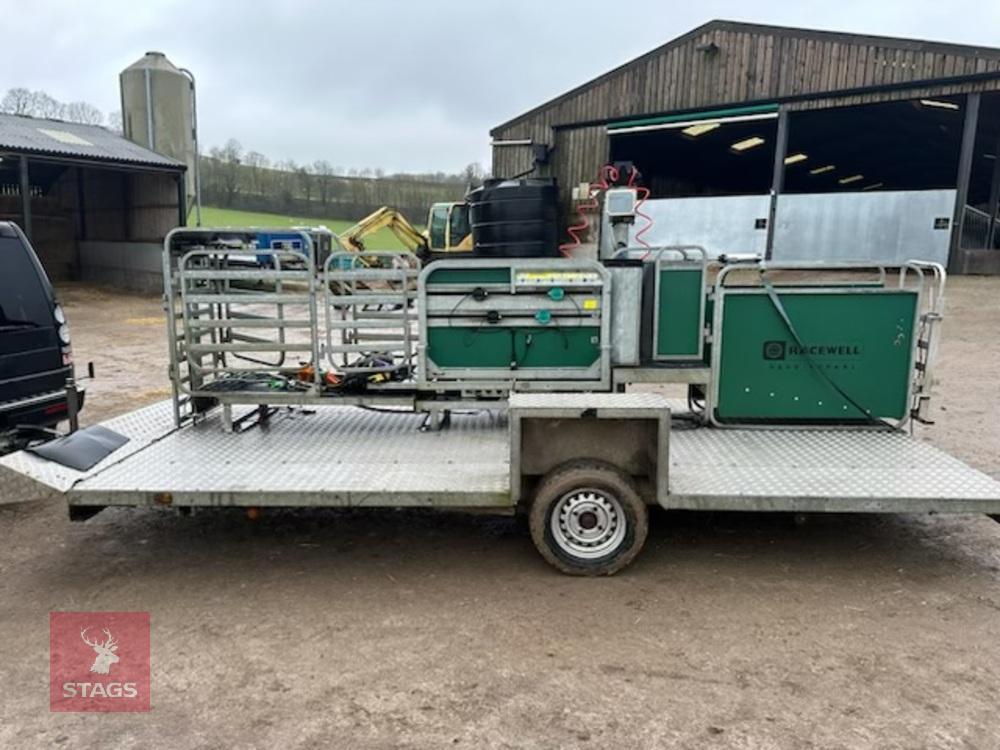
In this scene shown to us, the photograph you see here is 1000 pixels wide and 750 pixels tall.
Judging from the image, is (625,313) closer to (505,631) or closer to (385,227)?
(505,631)

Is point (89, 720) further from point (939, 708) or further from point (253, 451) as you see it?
point (939, 708)

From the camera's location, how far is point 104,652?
3.33m

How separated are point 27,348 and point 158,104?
2774cm

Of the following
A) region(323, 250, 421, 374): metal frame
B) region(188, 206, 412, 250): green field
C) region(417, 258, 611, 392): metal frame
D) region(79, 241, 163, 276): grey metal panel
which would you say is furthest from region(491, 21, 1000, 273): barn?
region(188, 206, 412, 250): green field

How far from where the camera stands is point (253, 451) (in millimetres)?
4746

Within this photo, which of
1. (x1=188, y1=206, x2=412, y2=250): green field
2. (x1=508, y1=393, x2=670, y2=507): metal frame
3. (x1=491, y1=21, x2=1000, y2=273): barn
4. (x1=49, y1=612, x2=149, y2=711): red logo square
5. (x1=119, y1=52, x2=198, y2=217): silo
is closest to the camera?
(x1=49, y1=612, x2=149, y2=711): red logo square

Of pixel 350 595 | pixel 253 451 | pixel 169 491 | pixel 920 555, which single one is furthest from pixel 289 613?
pixel 920 555

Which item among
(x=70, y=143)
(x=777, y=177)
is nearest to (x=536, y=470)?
(x=777, y=177)

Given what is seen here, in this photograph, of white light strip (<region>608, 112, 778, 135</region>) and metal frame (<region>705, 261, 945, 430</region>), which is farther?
white light strip (<region>608, 112, 778, 135</region>)

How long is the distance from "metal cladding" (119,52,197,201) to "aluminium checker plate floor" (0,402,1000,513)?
27651 millimetres

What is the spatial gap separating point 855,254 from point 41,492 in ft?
56.0

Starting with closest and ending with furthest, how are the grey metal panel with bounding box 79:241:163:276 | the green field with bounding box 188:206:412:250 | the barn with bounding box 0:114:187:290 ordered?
the barn with bounding box 0:114:187:290 → the grey metal panel with bounding box 79:241:163:276 → the green field with bounding box 188:206:412:250

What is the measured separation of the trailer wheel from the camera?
13.0 feet

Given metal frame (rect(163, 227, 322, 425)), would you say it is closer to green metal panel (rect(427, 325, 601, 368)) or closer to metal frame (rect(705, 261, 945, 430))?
green metal panel (rect(427, 325, 601, 368))
